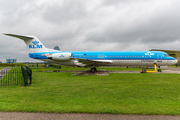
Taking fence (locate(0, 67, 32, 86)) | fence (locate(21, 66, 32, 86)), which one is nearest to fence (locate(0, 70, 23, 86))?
fence (locate(0, 67, 32, 86))

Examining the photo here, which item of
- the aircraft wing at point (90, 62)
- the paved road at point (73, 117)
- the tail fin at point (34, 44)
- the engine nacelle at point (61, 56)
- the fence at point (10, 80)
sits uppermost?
the tail fin at point (34, 44)

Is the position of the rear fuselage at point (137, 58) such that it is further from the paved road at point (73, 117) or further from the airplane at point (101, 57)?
the paved road at point (73, 117)

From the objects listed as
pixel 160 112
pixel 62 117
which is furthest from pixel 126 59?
pixel 62 117

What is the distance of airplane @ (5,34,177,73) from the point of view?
19094mm

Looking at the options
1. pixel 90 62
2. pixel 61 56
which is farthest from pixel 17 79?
pixel 61 56

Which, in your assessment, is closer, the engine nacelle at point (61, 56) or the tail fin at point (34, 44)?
the engine nacelle at point (61, 56)

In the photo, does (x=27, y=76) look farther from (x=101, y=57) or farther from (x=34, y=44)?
(x=34, y=44)

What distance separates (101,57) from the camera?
65.5ft

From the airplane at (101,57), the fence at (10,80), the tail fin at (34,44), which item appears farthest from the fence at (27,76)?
the tail fin at (34,44)

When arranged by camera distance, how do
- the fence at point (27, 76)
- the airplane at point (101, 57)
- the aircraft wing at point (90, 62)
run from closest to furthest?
the fence at point (27, 76) < the aircraft wing at point (90, 62) < the airplane at point (101, 57)

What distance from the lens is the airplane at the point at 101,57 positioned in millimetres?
19094

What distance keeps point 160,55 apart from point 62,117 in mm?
19746

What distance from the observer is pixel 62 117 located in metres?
3.74

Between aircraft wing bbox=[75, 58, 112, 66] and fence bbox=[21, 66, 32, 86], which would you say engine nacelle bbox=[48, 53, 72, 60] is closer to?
aircraft wing bbox=[75, 58, 112, 66]
